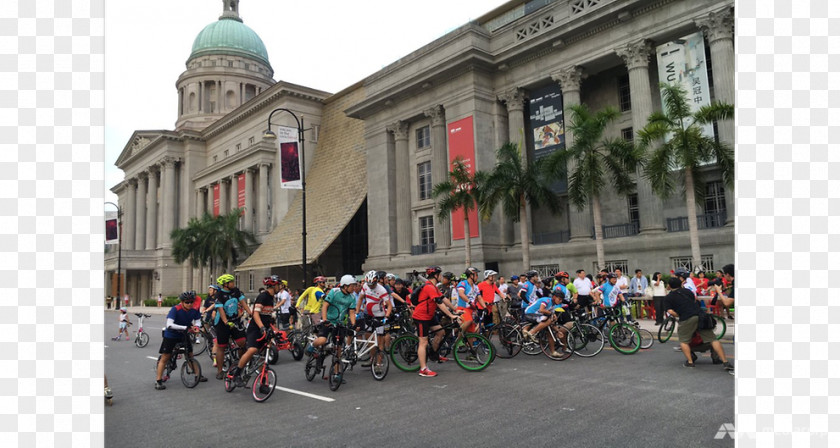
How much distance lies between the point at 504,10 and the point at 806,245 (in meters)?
37.2

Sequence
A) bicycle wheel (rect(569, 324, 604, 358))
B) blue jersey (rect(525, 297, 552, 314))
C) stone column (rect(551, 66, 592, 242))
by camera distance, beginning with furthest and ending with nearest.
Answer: stone column (rect(551, 66, 592, 242)), bicycle wheel (rect(569, 324, 604, 358)), blue jersey (rect(525, 297, 552, 314))

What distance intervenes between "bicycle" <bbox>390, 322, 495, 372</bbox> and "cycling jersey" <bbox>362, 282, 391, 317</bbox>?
778 mm

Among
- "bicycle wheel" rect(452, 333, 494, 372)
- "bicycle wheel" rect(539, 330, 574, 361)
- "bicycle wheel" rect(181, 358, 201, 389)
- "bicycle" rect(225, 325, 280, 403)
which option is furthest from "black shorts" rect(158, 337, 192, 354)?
"bicycle wheel" rect(539, 330, 574, 361)

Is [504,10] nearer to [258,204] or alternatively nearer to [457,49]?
[457,49]

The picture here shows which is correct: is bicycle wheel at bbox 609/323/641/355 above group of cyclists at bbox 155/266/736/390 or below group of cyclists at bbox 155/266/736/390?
below

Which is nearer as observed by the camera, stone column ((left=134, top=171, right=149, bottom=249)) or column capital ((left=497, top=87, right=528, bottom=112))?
column capital ((left=497, top=87, right=528, bottom=112))

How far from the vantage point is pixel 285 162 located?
73.5ft

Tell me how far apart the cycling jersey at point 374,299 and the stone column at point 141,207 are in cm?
7835

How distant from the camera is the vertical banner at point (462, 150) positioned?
33000mm

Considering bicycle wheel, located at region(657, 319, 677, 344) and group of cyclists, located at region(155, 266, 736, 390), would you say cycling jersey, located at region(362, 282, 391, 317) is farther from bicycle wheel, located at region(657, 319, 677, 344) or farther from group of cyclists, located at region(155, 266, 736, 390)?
bicycle wheel, located at region(657, 319, 677, 344)

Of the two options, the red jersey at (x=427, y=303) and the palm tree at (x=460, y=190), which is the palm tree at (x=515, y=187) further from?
the red jersey at (x=427, y=303)

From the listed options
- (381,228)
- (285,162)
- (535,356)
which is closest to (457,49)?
(381,228)

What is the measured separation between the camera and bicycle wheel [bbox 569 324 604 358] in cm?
1223

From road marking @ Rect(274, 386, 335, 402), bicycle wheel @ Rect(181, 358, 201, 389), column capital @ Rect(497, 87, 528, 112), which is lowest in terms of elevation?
road marking @ Rect(274, 386, 335, 402)
